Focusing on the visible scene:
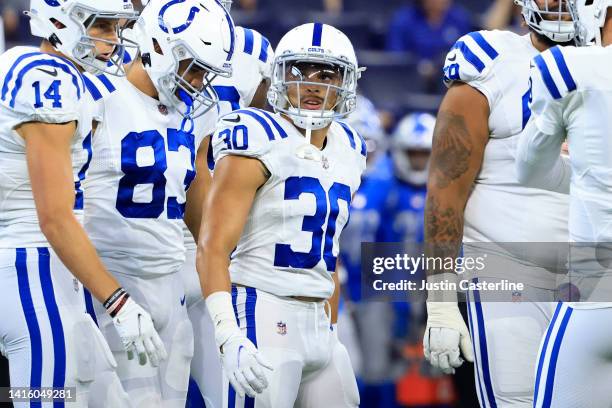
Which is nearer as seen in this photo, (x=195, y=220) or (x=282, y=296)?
(x=282, y=296)

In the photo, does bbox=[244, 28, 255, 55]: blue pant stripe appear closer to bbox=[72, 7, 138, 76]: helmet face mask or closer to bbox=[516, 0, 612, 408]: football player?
bbox=[72, 7, 138, 76]: helmet face mask

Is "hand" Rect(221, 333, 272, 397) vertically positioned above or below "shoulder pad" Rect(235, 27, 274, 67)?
below

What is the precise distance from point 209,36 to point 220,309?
35.6 inches

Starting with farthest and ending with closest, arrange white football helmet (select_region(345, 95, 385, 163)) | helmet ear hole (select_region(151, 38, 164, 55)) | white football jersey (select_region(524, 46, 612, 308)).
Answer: white football helmet (select_region(345, 95, 385, 163)), helmet ear hole (select_region(151, 38, 164, 55)), white football jersey (select_region(524, 46, 612, 308))

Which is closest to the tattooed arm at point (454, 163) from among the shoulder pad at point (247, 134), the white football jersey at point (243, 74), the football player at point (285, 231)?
the football player at point (285, 231)

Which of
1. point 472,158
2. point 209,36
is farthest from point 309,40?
point 472,158

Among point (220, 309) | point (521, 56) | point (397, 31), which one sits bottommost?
point (220, 309)

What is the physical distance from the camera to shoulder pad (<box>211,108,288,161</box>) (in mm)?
3418

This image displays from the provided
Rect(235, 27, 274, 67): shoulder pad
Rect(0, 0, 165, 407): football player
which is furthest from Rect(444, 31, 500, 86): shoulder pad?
Rect(0, 0, 165, 407): football player

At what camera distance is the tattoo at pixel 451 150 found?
375 centimetres

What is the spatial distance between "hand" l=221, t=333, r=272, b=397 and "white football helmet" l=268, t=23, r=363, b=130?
72 centimetres

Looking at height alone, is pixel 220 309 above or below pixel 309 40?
below

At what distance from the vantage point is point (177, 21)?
3.69m

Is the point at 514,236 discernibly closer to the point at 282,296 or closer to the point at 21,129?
the point at 282,296
